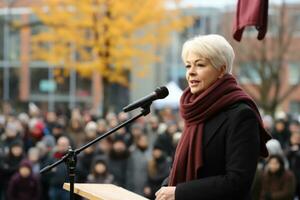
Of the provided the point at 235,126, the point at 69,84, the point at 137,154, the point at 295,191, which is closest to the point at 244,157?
the point at 235,126

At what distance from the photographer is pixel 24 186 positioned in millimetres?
11930

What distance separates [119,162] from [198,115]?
8.61 m

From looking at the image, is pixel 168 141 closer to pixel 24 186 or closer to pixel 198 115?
pixel 24 186

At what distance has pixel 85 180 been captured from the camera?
468 inches

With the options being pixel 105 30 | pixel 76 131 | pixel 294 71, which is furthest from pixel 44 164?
pixel 294 71

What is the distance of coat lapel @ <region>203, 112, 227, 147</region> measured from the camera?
3924mm

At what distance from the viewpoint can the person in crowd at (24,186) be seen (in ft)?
39.1

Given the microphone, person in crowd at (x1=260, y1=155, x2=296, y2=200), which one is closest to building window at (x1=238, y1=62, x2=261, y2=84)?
person in crowd at (x1=260, y1=155, x2=296, y2=200)

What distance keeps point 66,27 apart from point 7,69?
778 inches

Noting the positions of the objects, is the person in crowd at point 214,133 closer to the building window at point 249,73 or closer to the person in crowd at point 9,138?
the person in crowd at point 9,138

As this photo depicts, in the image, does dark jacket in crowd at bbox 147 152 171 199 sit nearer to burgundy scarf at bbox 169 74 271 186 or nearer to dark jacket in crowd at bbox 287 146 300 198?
dark jacket in crowd at bbox 287 146 300 198

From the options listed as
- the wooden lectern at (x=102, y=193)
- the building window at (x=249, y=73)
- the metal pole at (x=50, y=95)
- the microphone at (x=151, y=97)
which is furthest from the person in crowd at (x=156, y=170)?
the metal pole at (x=50, y=95)

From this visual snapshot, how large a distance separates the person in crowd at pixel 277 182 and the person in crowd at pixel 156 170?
5.48 feet

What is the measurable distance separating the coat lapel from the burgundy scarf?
27 mm
